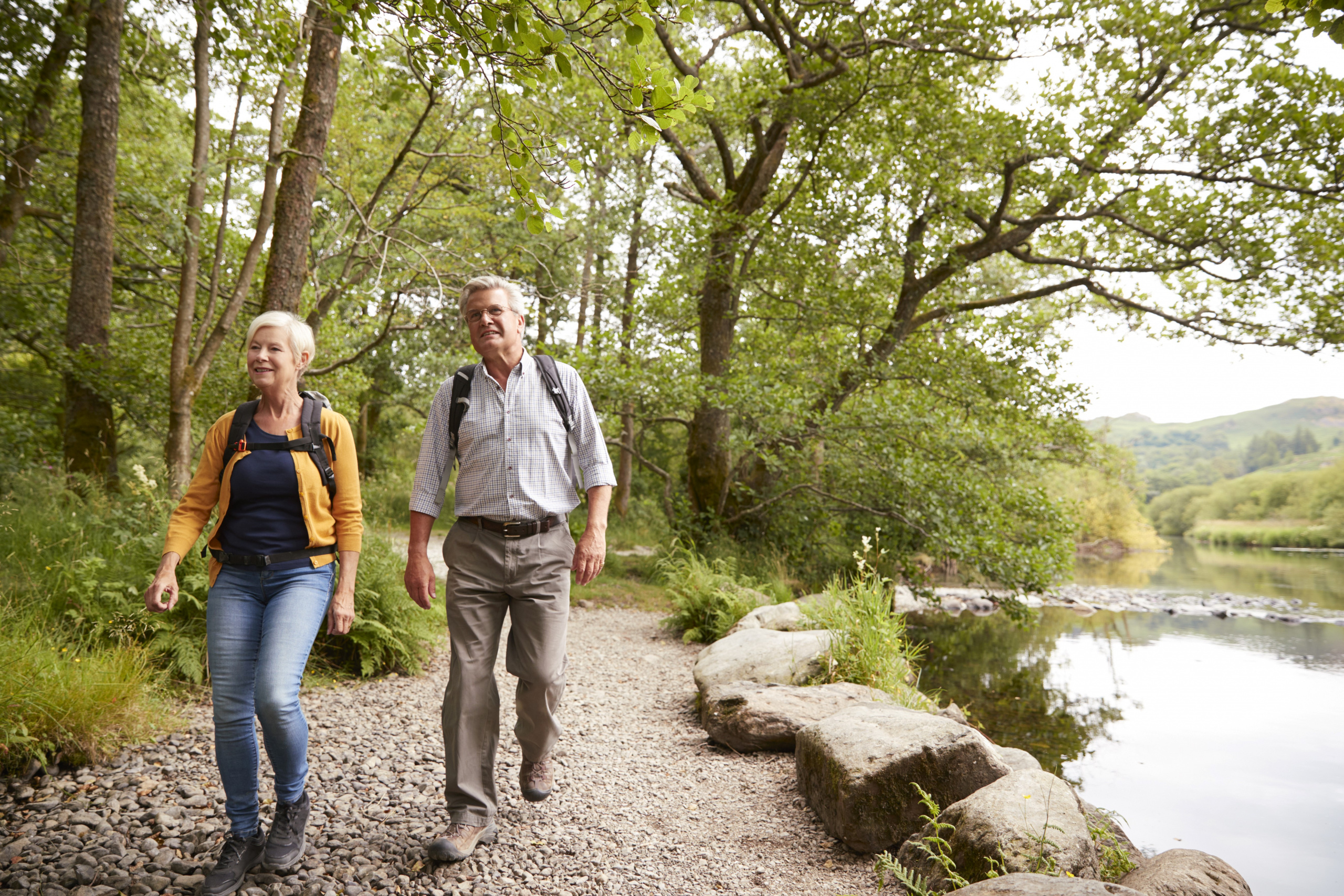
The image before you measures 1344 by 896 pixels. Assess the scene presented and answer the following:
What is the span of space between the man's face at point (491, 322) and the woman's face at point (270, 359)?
67 centimetres

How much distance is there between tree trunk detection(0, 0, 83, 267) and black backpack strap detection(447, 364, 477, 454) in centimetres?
728

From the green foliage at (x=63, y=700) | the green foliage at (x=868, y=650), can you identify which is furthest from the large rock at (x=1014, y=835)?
the green foliage at (x=63, y=700)

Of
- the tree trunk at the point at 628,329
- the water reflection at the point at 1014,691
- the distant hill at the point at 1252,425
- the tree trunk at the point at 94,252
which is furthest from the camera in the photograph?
the distant hill at the point at 1252,425

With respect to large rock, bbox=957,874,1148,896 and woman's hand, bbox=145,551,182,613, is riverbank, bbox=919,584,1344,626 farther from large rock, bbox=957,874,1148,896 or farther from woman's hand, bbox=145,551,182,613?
woman's hand, bbox=145,551,182,613

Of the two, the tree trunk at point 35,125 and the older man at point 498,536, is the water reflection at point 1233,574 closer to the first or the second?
the older man at point 498,536

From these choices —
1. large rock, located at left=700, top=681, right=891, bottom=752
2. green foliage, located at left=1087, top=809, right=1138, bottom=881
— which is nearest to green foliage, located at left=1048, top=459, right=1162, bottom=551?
large rock, located at left=700, top=681, right=891, bottom=752

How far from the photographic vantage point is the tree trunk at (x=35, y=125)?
7273 mm

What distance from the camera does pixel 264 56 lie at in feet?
18.2

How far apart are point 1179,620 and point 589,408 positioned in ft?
46.4

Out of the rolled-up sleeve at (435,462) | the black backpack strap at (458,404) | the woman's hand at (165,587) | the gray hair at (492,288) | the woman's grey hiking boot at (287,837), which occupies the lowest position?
the woman's grey hiking boot at (287,837)

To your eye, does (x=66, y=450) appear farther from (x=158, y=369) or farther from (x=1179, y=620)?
(x=1179, y=620)

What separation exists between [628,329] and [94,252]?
7998mm

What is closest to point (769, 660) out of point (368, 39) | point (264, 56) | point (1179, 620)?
point (368, 39)

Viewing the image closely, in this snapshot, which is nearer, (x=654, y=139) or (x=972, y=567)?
(x=654, y=139)
